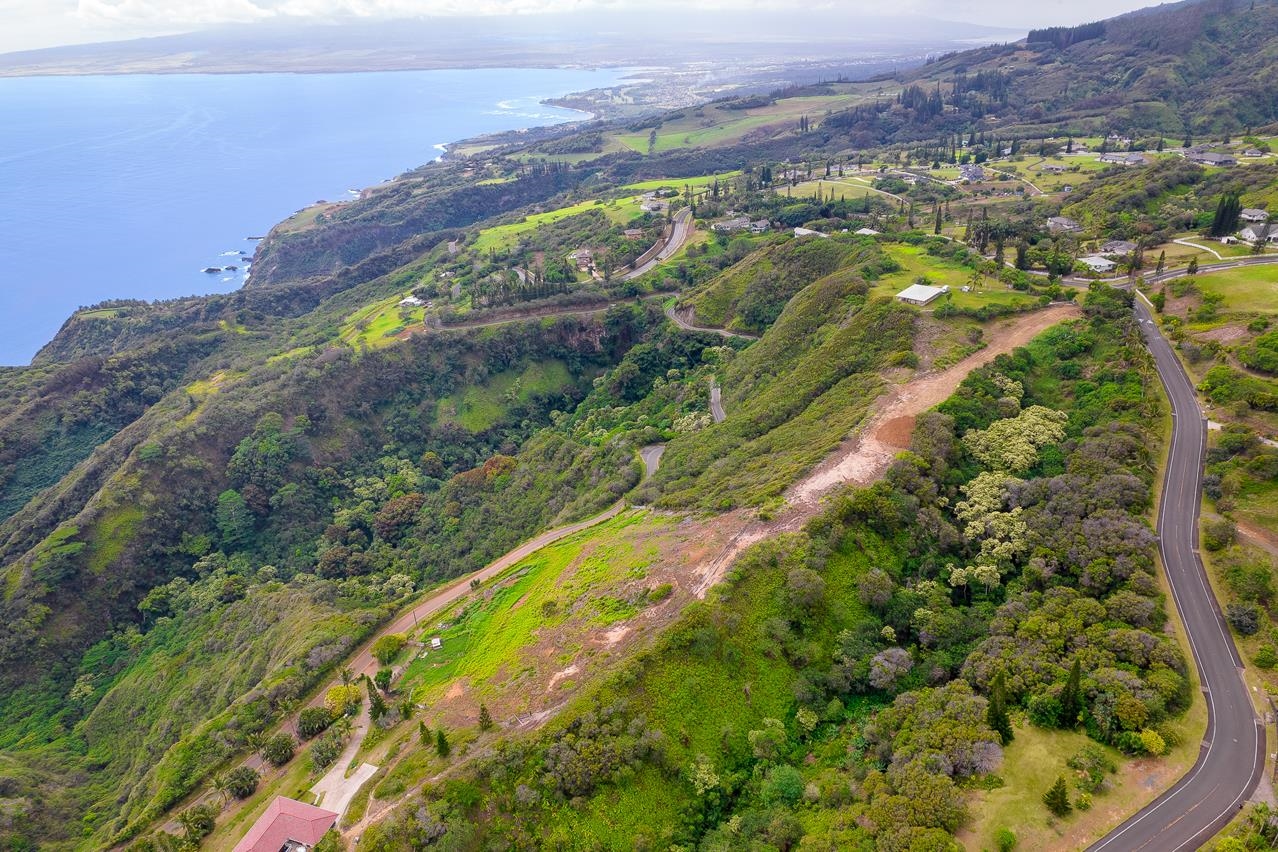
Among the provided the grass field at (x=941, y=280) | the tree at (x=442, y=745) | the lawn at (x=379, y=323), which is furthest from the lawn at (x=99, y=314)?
the grass field at (x=941, y=280)

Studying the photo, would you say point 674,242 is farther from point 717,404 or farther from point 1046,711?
point 1046,711

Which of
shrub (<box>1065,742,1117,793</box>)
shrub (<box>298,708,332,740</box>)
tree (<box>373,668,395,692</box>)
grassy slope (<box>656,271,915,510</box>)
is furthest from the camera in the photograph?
grassy slope (<box>656,271,915,510</box>)

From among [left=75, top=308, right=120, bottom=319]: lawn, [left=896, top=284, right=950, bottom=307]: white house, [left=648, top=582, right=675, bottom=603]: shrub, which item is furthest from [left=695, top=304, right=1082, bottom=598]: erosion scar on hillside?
[left=75, top=308, right=120, bottom=319]: lawn

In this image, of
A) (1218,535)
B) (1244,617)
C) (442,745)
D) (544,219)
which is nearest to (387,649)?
(442,745)

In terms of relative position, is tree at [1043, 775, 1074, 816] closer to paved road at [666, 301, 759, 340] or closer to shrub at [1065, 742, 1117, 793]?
shrub at [1065, 742, 1117, 793]

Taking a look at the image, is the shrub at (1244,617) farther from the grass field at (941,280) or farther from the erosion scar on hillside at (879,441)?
the grass field at (941,280)
